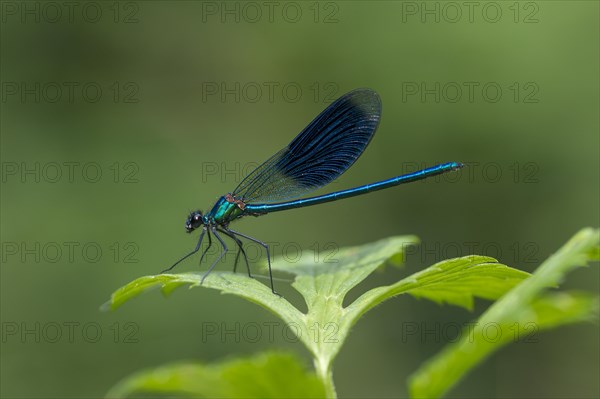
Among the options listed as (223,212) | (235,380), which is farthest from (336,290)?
(223,212)

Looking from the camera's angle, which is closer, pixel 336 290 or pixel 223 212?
pixel 336 290

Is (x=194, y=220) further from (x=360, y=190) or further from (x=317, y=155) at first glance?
(x=360, y=190)

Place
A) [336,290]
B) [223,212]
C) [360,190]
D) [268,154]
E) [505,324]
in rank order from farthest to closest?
[268,154] → [223,212] → [360,190] → [336,290] → [505,324]

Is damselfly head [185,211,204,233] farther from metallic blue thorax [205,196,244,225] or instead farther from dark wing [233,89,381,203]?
dark wing [233,89,381,203]

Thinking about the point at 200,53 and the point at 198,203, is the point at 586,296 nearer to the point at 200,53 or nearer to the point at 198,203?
the point at 198,203

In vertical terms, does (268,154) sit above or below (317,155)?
below

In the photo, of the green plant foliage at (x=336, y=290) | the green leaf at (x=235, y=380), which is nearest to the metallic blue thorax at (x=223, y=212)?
the green plant foliage at (x=336, y=290)

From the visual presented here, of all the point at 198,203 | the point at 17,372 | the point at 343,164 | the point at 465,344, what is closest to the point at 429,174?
the point at 343,164
